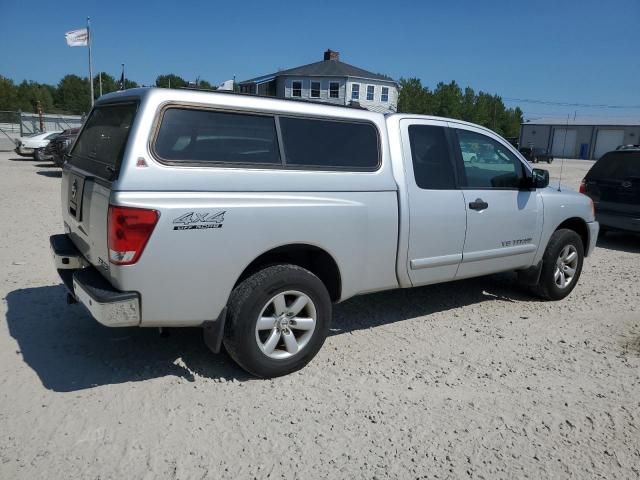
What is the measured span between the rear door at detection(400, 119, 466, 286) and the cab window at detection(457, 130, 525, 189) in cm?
24

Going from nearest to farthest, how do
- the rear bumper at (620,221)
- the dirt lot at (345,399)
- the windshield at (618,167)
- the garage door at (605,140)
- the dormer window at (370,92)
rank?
1. the dirt lot at (345,399)
2. the rear bumper at (620,221)
3. the windshield at (618,167)
4. the dormer window at (370,92)
5. the garage door at (605,140)

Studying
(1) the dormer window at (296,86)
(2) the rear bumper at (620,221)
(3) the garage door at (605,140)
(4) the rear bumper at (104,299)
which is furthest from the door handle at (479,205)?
(3) the garage door at (605,140)

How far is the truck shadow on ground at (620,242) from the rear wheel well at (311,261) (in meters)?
6.94

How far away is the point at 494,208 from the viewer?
5.00m

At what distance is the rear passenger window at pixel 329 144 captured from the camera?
3816 mm

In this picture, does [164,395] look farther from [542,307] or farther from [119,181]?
[542,307]

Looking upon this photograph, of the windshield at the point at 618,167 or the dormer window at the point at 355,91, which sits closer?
the windshield at the point at 618,167

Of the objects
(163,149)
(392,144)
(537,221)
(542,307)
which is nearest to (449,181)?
(392,144)

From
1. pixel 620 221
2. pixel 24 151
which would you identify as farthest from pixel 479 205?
pixel 24 151

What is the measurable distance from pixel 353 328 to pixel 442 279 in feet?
3.04

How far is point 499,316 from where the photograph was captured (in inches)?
212

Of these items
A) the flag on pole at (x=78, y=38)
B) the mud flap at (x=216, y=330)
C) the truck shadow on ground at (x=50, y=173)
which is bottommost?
the truck shadow on ground at (x=50, y=173)

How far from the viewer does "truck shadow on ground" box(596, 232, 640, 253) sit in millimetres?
9133

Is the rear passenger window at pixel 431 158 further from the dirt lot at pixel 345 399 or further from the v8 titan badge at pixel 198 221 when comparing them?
the v8 titan badge at pixel 198 221
